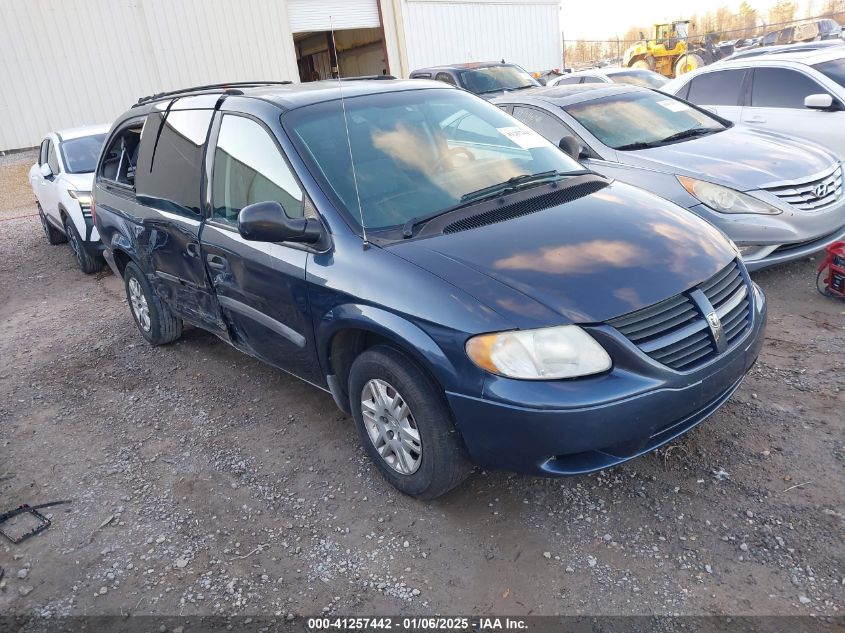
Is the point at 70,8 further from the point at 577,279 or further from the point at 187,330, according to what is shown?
the point at 577,279

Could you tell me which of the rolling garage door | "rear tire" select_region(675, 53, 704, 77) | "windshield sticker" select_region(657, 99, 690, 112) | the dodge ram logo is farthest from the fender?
"rear tire" select_region(675, 53, 704, 77)

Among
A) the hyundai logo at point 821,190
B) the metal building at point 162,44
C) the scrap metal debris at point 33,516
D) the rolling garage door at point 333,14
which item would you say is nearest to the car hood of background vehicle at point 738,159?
the hyundai logo at point 821,190

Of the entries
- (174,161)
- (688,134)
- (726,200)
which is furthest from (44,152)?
(726,200)

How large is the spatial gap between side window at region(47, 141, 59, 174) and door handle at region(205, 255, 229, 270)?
5.79 meters

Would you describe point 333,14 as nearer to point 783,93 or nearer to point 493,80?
point 493,80

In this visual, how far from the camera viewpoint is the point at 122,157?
16.7 ft

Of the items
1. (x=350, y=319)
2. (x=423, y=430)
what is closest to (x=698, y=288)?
(x=423, y=430)

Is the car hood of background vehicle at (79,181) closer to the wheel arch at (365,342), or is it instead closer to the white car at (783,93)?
the wheel arch at (365,342)

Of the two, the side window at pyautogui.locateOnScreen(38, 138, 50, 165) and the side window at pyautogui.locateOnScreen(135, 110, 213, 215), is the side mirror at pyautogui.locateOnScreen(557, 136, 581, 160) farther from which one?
the side window at pyautogui.locateOnScreen(38, 138, 50, 165)

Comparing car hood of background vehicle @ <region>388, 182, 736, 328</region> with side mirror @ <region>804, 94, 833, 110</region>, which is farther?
side mirror @ <region>804, 94, 833, 110</region>

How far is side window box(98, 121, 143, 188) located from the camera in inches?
191

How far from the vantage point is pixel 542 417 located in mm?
2383

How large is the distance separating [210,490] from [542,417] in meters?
1.89

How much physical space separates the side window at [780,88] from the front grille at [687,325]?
214 inches
